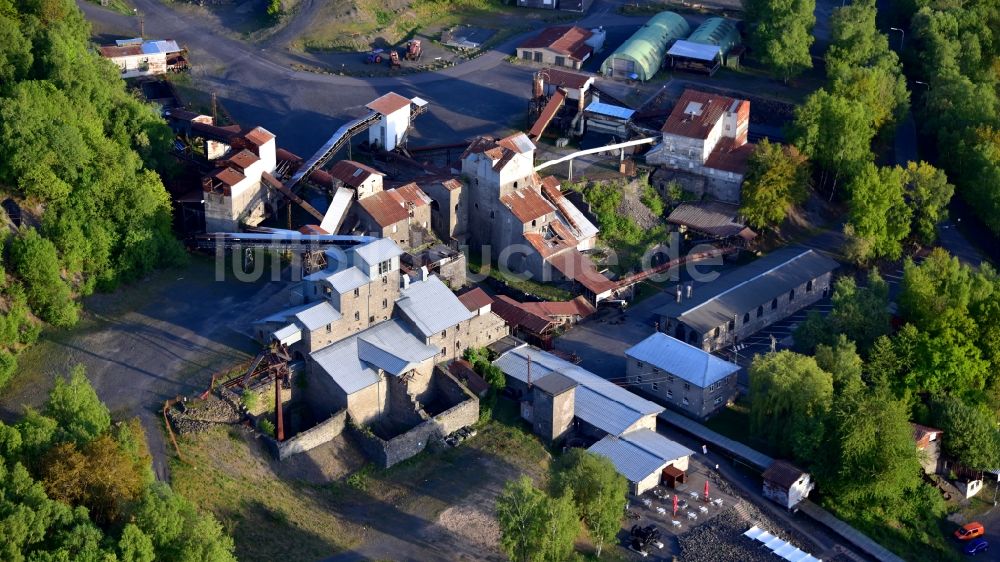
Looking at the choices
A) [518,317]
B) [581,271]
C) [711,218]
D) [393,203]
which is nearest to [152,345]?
[393,203]

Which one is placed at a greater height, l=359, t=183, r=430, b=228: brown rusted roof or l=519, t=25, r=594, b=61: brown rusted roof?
l=519, t=25, r=594, b=61: brown rusted roof

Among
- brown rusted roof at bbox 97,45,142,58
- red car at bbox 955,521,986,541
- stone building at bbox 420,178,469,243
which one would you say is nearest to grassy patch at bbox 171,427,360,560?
stone building at bbox 420,178,469,243

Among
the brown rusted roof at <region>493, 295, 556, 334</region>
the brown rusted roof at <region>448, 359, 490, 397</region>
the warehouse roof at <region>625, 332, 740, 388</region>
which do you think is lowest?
the brown rusted roof at <region>448, 359, 490, 397</region>

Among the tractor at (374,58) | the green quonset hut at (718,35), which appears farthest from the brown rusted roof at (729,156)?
the tractor at (374,58)

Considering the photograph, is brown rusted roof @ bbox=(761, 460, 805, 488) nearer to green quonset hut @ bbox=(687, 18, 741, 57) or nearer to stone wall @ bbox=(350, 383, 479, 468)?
stone wall @ bbox=(350, 383, 479, 468)

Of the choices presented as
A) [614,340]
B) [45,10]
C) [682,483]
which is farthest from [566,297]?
[45,10]

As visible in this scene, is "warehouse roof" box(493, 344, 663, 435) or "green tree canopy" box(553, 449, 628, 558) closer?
"green tree canopy" box(553, 449, 628, 558)

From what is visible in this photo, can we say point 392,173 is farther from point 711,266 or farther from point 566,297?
point 711,266
